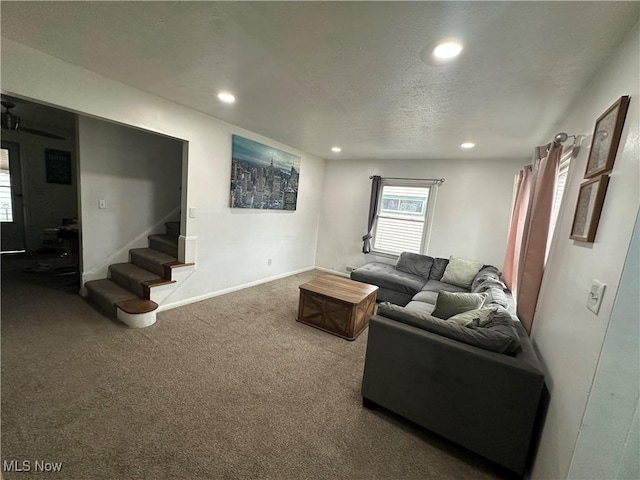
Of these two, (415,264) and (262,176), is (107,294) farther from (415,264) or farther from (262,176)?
(415,264)

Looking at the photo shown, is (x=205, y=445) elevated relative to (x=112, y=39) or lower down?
lower down

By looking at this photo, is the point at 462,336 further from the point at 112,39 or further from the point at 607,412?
the point at 112,39

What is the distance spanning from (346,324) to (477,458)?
1.46 meters

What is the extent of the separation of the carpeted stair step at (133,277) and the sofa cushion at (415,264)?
3.55m

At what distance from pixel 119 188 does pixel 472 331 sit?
4188 mm

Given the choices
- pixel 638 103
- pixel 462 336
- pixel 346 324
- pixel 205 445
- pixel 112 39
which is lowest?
pixel 205 445

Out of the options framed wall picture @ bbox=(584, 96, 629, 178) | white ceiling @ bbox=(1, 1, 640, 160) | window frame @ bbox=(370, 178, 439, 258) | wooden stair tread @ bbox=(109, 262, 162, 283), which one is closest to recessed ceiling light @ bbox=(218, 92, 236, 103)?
white ceiling @ bbox=(1, 1, 640, 160)

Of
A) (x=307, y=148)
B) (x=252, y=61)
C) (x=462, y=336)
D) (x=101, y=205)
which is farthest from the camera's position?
(x=307, y=148)

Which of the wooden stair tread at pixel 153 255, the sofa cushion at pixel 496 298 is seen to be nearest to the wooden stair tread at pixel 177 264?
the wooden stair tread at pixel 153 255

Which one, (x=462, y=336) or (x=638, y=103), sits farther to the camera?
(x=462, y=336)

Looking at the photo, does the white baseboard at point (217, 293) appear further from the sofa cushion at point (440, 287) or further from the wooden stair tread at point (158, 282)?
the sofa cushion at point (440, 287)

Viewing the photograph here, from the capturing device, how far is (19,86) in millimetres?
1834

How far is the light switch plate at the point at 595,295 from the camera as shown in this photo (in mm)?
992

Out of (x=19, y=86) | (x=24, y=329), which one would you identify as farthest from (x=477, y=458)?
(x=19, y=86)
